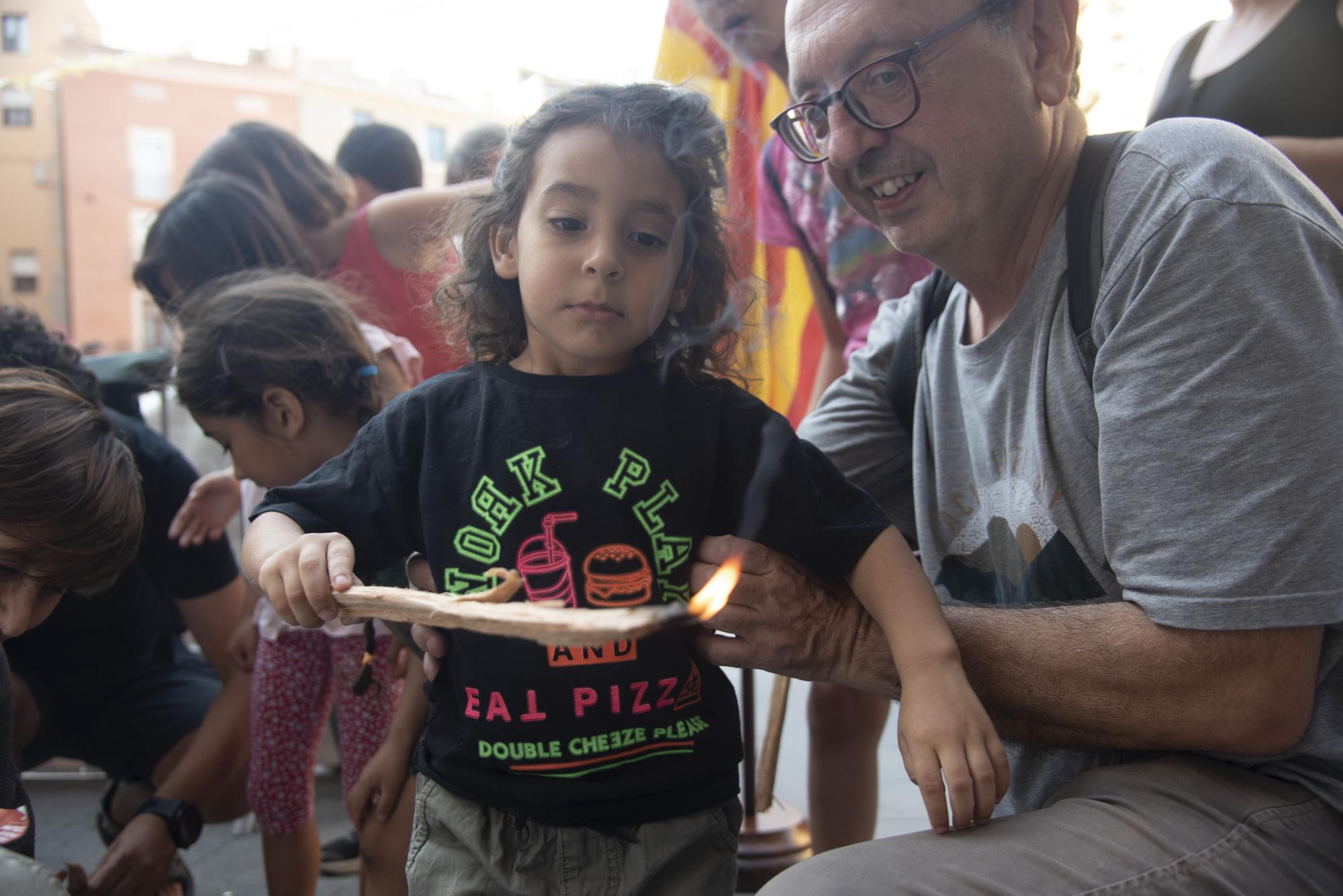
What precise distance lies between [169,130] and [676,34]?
84.7ft

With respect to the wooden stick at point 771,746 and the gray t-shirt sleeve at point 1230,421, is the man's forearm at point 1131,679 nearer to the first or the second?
the gray t-shirt sleeve at point 1230,421

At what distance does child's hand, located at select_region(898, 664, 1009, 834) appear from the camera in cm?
134

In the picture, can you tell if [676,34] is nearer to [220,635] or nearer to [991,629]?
[991,629]

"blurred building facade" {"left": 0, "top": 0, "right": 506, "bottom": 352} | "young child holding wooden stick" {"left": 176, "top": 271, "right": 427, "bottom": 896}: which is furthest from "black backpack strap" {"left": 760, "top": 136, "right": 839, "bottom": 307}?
"blurred building facade" {"left": 0, "top": 0, "right": 506, "bottom": 352}

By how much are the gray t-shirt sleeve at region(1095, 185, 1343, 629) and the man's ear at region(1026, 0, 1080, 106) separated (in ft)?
1.19

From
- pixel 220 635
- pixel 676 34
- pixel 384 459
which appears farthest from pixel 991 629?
pixel 220 635

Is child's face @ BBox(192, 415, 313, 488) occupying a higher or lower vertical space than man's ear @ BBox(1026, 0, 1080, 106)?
lower

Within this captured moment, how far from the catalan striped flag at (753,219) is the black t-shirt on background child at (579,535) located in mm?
383

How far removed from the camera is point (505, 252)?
5.90 ft

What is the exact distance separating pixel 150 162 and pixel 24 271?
4.10 metres

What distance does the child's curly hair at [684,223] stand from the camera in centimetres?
166

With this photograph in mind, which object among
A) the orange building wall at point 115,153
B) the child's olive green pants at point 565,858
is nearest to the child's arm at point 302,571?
the child's olive green pants at point 565,858

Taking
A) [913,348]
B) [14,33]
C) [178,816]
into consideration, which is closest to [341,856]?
[178,816]

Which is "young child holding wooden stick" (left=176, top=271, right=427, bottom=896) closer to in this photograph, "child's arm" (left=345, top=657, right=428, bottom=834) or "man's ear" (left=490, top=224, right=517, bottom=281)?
"child's arm" (left=345, top=657, right=428, bottom=834)
